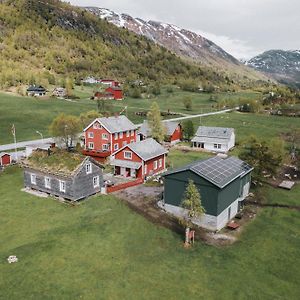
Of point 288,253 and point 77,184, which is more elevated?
point 77,184

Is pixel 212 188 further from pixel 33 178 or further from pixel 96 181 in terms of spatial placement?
pixel 33 178

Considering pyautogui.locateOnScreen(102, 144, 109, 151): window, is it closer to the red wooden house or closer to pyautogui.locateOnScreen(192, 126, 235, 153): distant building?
the red wooden house

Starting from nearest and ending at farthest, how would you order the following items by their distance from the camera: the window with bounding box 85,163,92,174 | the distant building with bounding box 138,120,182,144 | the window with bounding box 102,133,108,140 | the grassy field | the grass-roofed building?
the grass-roofed building → the window with bounding box 85,163,92,174 → the window with bounding box 102,133,108,140 → the distant building with bounding box 138,120,182,144 → the grassy field

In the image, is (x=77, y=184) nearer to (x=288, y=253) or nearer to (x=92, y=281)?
(x=92, y=281)

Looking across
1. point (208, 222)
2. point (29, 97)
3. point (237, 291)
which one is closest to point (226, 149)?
point (208, 222)

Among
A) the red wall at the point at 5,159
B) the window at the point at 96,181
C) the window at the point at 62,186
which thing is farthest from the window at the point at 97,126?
the window at the point at 62,186

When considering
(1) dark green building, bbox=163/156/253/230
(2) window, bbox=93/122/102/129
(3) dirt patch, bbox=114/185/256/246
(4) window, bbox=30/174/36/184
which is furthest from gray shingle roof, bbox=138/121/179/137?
(1) dark green building, bbox=163/156/253/230
